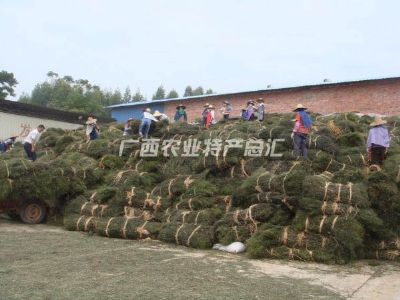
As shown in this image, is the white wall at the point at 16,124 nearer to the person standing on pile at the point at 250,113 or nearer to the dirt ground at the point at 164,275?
the person standing on pile at the point at 250,113

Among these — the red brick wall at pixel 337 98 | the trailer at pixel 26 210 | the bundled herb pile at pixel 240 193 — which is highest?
the red brick wall at pixel 337 98

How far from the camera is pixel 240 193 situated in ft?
34.2

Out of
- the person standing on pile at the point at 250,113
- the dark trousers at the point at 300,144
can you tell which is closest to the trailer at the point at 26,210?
the dark trousers at the point at 300,144

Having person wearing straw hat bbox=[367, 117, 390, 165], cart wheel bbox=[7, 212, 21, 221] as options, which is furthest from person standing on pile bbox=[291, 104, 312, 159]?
cart wheel bbox=[7, 212, 21, 221]

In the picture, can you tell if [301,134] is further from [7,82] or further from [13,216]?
[7,82]

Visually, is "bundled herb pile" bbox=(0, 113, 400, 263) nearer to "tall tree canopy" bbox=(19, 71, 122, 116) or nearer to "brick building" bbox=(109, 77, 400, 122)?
"brick building" bbox=(109, 77, 400, 122)

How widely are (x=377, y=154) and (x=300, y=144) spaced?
1783mm

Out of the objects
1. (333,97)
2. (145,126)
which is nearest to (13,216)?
(145,126)

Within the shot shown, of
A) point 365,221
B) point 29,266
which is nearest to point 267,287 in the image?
point 365,221

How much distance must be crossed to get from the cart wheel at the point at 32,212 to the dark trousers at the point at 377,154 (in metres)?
8.40

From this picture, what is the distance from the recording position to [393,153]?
10.8 m

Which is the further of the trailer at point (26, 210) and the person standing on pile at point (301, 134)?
the trailer at point (26, 210)

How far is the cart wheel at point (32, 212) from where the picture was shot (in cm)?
1216

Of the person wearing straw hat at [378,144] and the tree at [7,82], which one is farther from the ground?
the tree at [7,82]
